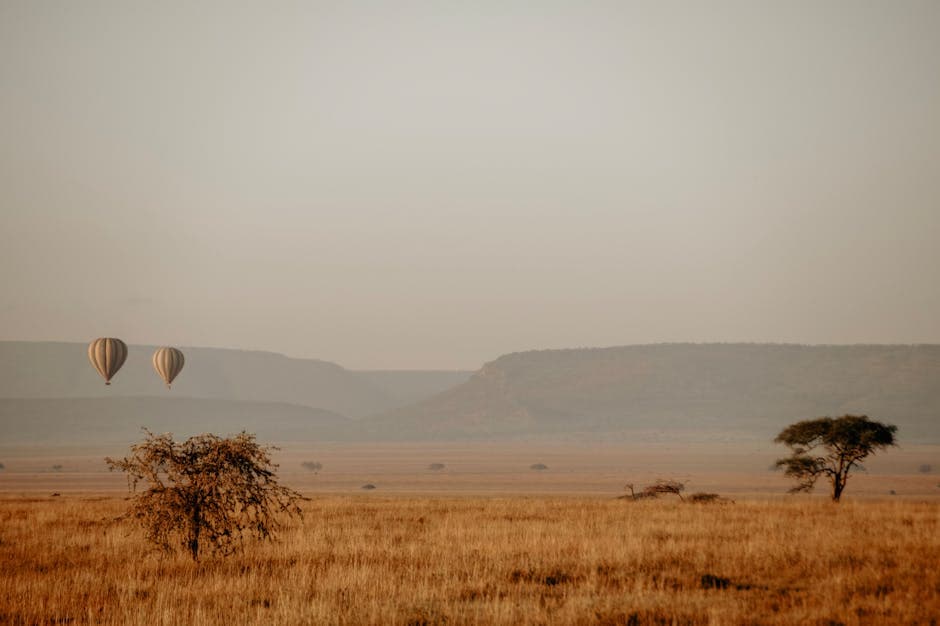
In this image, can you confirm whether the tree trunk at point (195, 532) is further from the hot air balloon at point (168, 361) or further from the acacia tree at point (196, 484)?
the hot air balloon at point (168, 361)

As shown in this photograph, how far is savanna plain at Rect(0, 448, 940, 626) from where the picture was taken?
14594mm

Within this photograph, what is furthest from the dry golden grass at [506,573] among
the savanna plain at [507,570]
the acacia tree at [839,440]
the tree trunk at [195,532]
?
the acacia tree at [839,440]

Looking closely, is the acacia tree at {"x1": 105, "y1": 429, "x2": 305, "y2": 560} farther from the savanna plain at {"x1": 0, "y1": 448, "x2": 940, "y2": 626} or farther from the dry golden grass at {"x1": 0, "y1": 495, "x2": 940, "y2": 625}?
the dry golden grass at {"x1": 0, "y1": 495, "x2": 940, "y2": 625}

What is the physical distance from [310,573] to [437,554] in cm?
318

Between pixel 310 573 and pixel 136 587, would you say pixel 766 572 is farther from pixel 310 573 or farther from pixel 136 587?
pixel 136 587

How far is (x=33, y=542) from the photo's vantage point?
78.3 feet

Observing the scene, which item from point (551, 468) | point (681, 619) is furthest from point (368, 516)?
point (551, 468)

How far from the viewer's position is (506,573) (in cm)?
1819

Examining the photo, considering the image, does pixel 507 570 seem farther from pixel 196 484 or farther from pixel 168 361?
pixel 168 361

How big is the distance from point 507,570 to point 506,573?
31cm

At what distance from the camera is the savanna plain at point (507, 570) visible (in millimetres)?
14594

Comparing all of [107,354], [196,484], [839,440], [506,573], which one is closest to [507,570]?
[506,573]

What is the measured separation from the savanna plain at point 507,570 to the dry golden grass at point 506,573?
5 cm

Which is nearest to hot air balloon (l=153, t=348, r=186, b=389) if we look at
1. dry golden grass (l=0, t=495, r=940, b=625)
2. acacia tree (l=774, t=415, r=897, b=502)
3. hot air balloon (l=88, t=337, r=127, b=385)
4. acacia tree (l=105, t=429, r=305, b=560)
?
hot air balloon (l=88, t=337, r=127, b=385)
